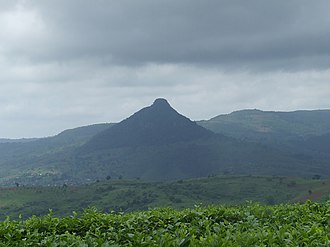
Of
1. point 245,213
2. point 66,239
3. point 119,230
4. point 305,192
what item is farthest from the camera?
point 305,192

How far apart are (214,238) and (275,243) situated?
1233 mm

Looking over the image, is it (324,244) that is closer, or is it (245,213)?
(324,244)

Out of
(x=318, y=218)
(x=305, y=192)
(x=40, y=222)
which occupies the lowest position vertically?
(x=305, y=192)

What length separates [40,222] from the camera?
10.8 metres

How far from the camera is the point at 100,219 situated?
11.3 metres

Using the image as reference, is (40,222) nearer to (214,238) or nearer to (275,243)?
(214,238)

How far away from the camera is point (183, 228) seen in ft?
34.5

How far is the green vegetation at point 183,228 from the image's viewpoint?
28.6ft

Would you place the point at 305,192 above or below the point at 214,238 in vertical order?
below

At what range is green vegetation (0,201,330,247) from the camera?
8.70m

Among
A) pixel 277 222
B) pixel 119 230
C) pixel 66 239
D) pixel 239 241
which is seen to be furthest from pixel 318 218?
pixel 66 239

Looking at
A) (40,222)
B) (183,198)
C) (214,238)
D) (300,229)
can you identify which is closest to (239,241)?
(214,238)

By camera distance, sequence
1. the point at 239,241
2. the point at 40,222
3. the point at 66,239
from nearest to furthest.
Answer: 1. the point at 239,241
2. the point at 66,239
3. the point at 40,222

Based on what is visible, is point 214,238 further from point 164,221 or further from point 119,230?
point 164,221
